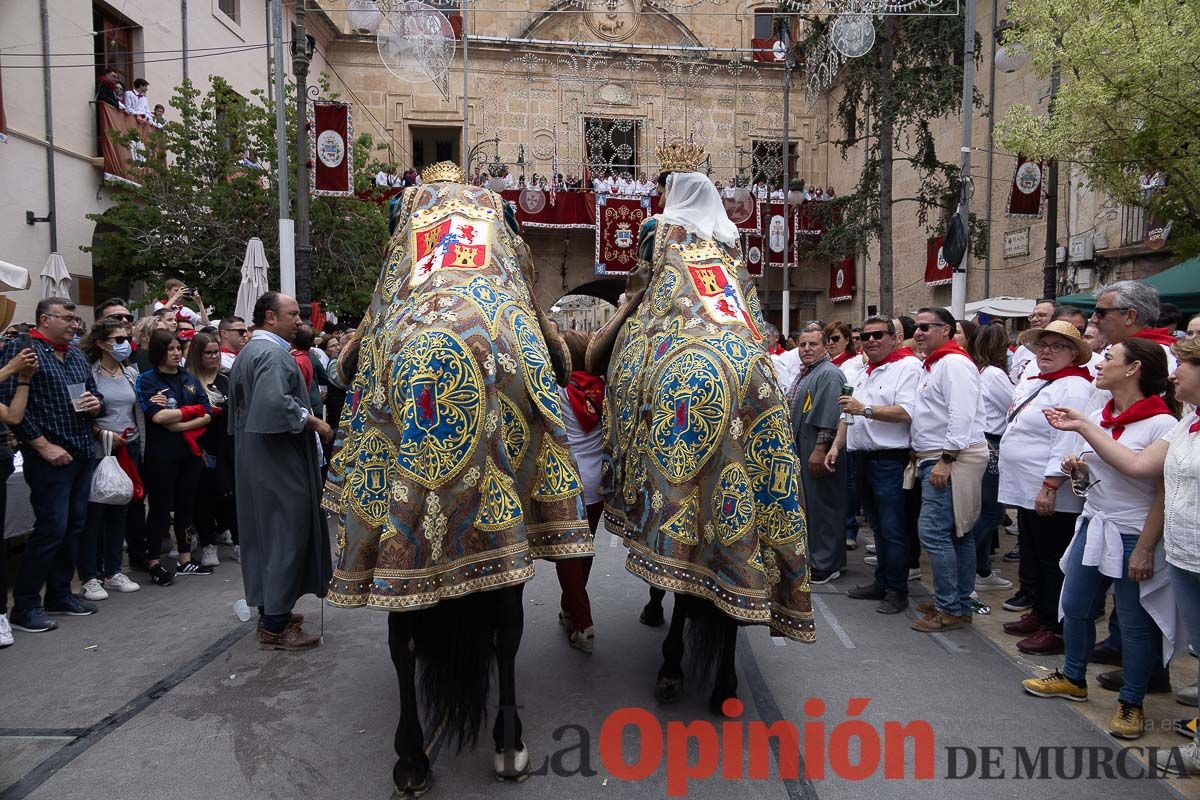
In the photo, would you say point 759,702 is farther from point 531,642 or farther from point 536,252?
point 536,252

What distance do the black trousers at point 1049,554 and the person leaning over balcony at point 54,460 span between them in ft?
19.5

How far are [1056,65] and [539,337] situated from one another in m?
9.16

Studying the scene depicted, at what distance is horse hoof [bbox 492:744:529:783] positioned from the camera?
10.4 feet

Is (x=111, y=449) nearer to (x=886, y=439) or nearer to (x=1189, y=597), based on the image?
(x=886, y=439)

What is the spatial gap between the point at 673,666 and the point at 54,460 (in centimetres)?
399

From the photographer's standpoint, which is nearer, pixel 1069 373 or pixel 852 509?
pixel 1069 373

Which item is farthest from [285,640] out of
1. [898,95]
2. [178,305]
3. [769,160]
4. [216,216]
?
[769,160]

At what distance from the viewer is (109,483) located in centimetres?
549

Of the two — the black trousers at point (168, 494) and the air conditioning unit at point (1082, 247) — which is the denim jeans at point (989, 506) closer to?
the black trousers at point (168, 494)

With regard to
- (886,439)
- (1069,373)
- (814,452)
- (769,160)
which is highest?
(769,160)

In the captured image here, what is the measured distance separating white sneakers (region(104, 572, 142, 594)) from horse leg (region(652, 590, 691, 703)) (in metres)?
4.14

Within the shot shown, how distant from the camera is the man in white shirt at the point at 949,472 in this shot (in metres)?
4.95

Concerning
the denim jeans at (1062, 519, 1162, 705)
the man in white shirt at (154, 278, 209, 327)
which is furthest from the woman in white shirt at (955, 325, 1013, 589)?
the man in white shirt at (154, 278, 209, 327)

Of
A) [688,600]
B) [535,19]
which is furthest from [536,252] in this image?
[688,600]
